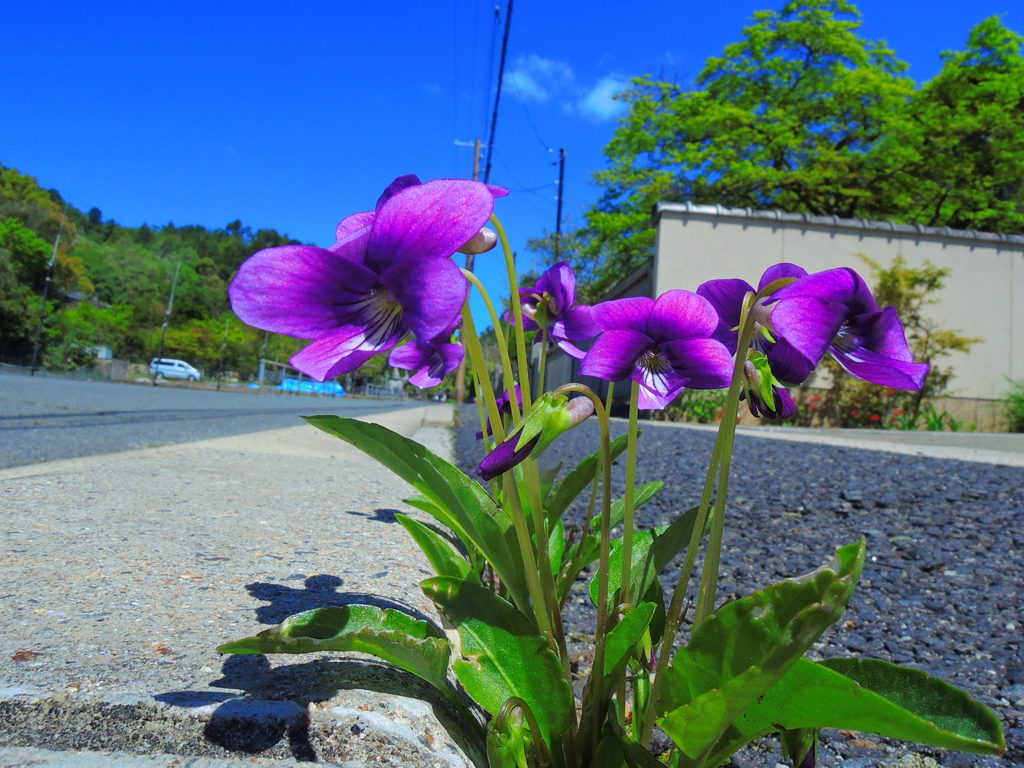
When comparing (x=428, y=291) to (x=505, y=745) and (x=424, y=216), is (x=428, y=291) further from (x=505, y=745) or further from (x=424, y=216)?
(x=505, y=745)

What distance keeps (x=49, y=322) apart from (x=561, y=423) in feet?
191

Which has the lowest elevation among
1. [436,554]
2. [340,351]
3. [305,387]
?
[436,554]

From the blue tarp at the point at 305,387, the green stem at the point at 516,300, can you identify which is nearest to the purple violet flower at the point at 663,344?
the green stem at the point at 516,300

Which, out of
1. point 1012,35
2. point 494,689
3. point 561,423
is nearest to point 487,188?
point 561,423

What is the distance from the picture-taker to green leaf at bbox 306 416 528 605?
83cm

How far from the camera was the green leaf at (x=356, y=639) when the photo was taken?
0.77 meters

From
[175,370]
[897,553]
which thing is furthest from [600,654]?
[175,370]

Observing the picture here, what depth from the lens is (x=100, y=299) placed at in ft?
238

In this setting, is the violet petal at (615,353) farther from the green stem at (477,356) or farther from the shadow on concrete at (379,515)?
the shadow on concrete at (379,515)

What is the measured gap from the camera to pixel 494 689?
859 millimetres

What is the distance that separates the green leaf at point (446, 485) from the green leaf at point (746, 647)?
0.26m

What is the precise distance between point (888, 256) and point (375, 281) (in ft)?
51.3

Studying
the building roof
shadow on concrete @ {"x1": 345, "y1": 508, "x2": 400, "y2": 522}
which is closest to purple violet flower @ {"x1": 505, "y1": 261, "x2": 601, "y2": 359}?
shadow on concrete @ {"x1": 345, "y1": 508, "x2": 400, "y2": 522}

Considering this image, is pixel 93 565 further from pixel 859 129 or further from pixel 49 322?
pixel 49 322
